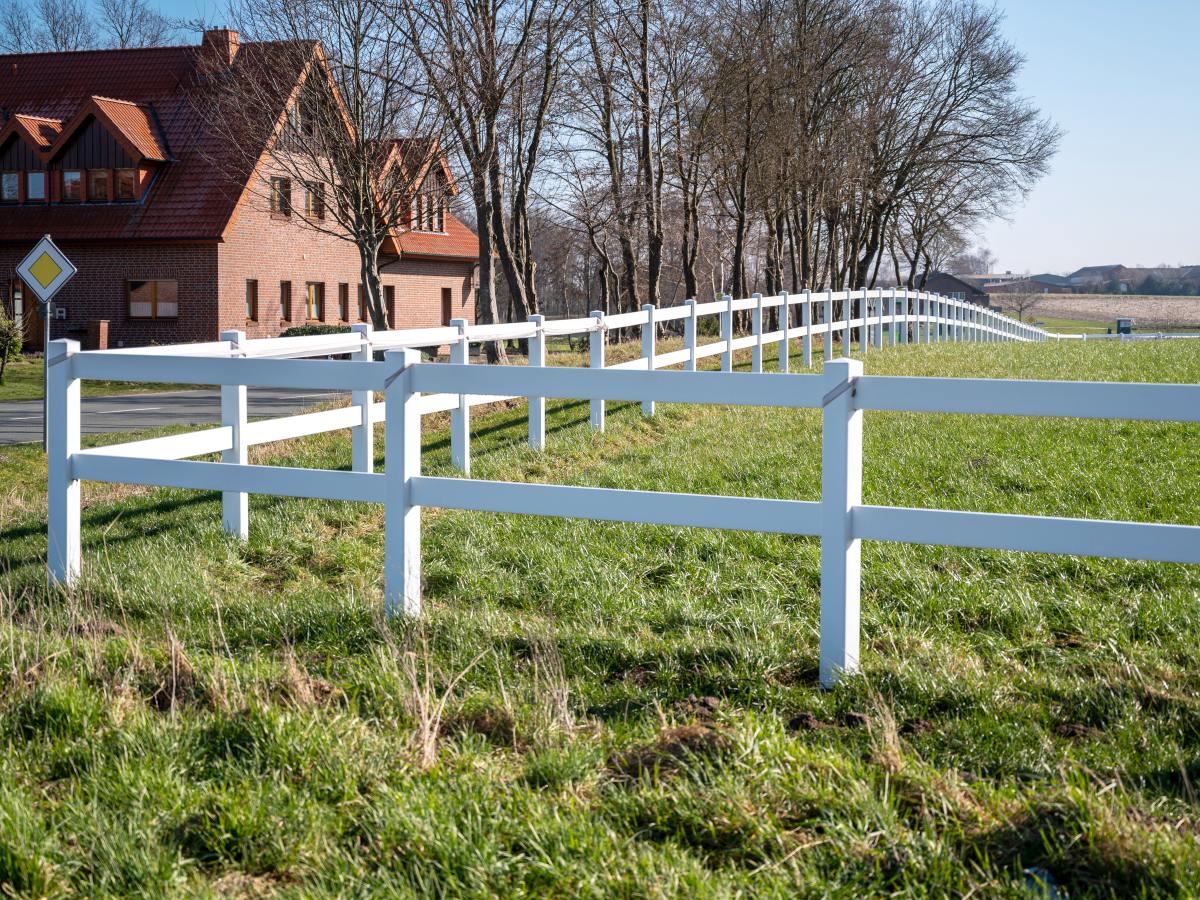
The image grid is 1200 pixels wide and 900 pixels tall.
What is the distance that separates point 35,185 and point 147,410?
21.3 metres

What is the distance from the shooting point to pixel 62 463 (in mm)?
7070

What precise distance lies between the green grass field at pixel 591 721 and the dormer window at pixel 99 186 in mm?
34379

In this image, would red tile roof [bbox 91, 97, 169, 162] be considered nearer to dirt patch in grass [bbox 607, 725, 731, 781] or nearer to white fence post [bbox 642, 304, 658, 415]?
white fence post [bbox 642, 304, 658, 415]

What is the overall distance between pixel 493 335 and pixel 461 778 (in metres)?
8.60

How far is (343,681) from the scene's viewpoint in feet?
16.3

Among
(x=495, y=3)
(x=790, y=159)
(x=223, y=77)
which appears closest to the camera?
(x=495, y=3)

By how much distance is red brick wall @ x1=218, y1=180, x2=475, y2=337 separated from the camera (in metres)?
38.7

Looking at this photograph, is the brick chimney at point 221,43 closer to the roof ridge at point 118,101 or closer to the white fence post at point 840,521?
the roof ridge at point 118,101

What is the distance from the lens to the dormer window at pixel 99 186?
3950 centimetres

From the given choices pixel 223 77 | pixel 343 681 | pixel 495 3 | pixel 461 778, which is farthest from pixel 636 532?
pixel 223 77

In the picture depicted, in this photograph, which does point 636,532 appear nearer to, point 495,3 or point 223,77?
point 495,3

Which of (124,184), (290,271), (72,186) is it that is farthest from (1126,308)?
(72,186)

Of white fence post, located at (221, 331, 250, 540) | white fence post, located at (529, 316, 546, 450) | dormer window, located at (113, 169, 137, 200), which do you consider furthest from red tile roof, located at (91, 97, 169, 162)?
white fence post, located at (221, 331, 250, 540)

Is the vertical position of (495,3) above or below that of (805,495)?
above
